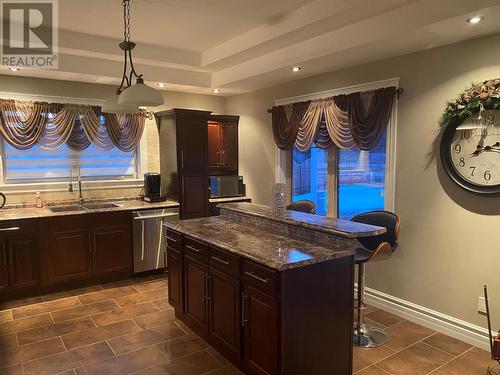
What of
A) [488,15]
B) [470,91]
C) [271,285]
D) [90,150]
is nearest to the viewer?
[271,285]

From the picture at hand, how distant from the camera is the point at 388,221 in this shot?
3438 mm

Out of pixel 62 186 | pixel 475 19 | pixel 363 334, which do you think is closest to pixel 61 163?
pixel 62 186

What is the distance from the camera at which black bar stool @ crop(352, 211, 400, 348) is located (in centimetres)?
299

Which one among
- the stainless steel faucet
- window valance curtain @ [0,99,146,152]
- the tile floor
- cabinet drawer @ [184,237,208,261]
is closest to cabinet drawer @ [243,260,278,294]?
cabinet drawer @ [184,237,208,261]

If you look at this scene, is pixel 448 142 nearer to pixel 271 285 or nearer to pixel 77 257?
pixel 271 285

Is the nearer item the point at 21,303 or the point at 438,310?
the point at 438,310

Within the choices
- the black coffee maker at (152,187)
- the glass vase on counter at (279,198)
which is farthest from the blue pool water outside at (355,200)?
the black coffee maker at (152,187)

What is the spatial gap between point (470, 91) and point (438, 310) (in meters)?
1.94

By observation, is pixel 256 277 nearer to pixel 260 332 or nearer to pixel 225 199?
pixel 260 332

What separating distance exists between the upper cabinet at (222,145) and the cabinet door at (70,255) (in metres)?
2.09

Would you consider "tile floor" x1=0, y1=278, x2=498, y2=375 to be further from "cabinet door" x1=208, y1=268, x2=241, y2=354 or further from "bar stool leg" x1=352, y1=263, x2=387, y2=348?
"cabinet door" x1=208, y1=268, x2=241, y2=354

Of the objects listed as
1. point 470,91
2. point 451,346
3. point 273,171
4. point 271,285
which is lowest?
point 451,346

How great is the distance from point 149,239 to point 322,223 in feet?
8.97

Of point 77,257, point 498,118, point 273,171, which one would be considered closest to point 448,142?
point 498,118
